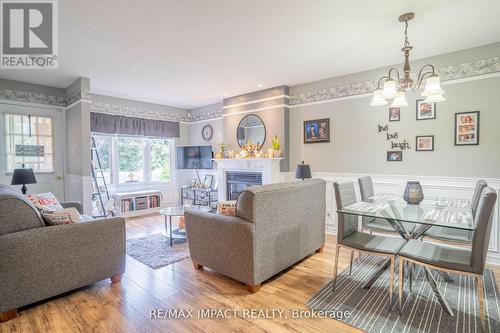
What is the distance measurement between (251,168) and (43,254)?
11.7 ft

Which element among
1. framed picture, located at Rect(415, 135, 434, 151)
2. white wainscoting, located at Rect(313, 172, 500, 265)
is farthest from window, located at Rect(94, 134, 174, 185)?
framed picture, located at Rect(415, 135, 434, 151)

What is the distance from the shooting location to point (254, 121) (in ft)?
17.5

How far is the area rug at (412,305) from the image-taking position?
6.34 feet

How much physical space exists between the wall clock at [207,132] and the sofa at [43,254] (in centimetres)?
409

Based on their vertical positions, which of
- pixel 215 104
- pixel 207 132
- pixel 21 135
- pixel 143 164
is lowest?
pixel 143 164

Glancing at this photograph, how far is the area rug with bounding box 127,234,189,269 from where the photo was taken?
323 cm

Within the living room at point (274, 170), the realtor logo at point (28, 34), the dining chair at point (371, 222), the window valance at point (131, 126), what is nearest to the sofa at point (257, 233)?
the living room at point (274, 170)

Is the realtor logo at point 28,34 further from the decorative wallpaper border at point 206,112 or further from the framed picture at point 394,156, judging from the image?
the framed picture at point 394,156

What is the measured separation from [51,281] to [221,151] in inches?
156

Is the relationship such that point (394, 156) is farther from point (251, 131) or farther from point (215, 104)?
point (215, 104)

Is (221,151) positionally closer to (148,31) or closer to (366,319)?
(148,31)

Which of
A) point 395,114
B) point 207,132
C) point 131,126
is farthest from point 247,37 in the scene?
point 131,126

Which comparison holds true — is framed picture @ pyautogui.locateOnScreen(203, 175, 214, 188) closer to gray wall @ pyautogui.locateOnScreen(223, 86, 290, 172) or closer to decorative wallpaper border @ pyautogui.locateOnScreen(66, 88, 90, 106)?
gray wall @ pyautogui.locateOnScreen(223, 86, 290, 172)

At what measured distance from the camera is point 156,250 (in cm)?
359
